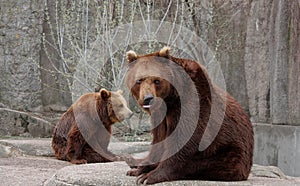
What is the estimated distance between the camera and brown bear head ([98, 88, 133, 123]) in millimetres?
7359

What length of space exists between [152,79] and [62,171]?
139cm

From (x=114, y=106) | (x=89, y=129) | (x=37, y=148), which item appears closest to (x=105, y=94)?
(x=114, y=106)

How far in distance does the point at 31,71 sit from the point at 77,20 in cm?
164

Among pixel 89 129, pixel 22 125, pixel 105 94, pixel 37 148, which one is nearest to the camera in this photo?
pixel 89 129

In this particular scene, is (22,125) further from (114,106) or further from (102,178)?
(102,178)

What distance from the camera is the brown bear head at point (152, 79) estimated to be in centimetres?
359

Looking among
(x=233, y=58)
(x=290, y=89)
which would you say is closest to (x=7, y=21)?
(x=233, y=58)

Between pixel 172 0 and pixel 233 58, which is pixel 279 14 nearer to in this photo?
pixel 233 58

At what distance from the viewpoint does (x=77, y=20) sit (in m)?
10.7

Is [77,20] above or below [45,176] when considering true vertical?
above

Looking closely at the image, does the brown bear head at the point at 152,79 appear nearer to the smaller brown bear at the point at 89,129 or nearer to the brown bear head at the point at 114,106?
the smaller brown bear at the point at 89,129

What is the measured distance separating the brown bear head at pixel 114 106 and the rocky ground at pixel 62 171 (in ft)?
2.21

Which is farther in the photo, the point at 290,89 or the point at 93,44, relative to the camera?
the point at 93,44

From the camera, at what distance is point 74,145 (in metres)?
7.02
